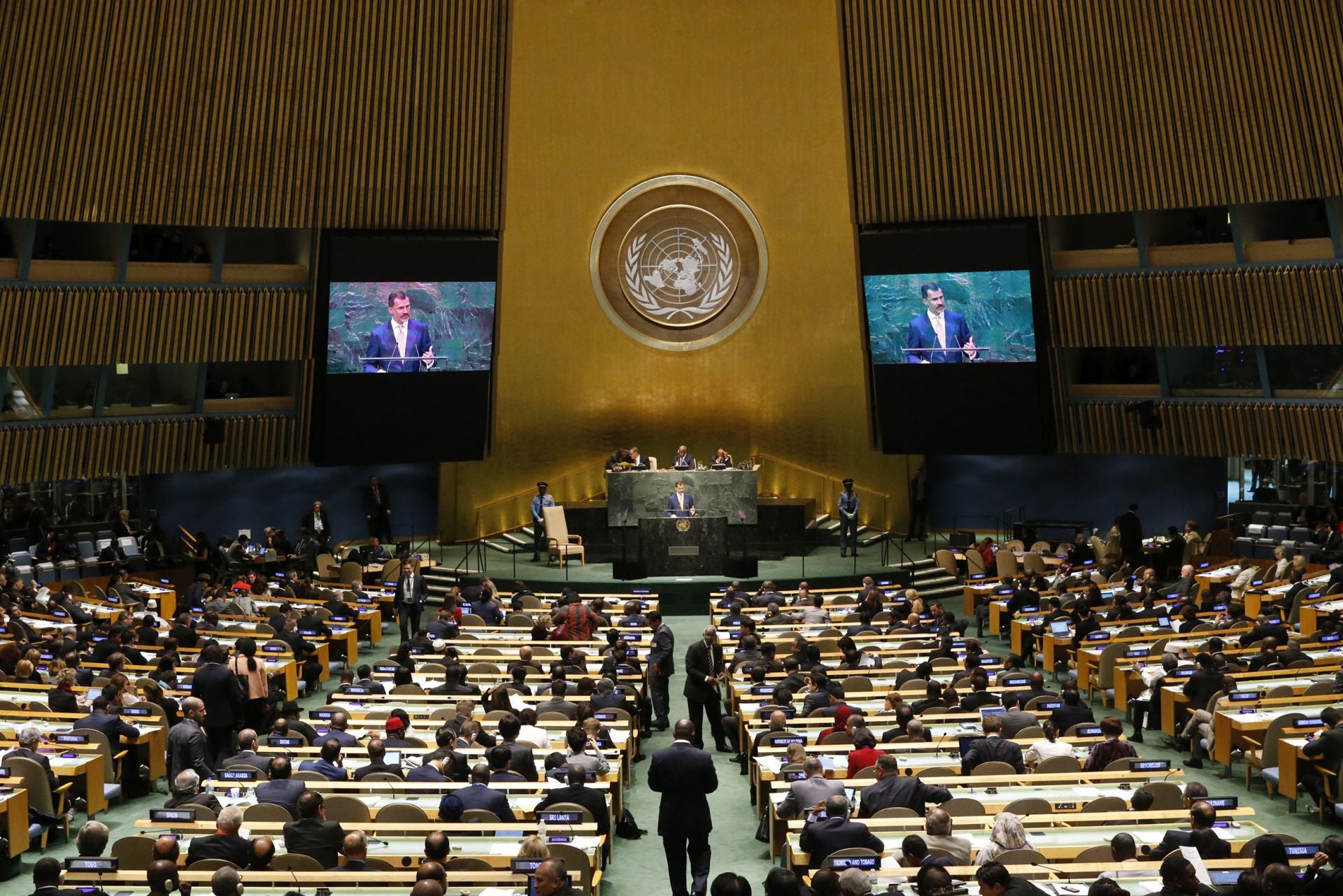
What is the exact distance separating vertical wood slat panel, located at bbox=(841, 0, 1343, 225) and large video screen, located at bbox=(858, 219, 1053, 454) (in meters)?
0.57

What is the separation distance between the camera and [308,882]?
775cm

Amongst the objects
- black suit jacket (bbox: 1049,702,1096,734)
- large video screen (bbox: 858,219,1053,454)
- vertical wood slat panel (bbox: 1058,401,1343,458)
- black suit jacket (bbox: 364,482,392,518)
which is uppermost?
large video screen (bbox: 858,219,1053,454)

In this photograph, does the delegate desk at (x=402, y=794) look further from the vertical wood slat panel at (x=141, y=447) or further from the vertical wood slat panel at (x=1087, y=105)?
the vertical wood slat panel at (x=1087, y=105)

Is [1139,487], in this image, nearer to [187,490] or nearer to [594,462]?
[594,462]

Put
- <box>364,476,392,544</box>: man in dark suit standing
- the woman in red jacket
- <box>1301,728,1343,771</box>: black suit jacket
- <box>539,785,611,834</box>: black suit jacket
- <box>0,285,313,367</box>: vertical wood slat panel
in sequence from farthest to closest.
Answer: <box>364,476,392,544</box>: man in dark suit standing → <box>0,285,313,367</box>: vertical wood slat panel → <box>1301,728,1343,771</box>: black suit jacket → the woman in red jacket → <box>539,785,611,834</box>: black suit jacket

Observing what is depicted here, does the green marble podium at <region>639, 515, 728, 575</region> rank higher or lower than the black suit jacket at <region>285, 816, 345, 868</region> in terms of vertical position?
higher

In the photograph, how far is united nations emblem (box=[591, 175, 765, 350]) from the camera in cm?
2636

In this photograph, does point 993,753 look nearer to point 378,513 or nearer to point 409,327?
point 409,327

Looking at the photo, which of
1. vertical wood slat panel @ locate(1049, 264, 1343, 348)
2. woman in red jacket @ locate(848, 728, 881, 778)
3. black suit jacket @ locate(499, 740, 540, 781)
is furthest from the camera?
vertical wood slat panel @ locate(1049, 264, 1343, 348)

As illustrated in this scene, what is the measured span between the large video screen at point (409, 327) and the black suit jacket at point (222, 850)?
15.3 meters

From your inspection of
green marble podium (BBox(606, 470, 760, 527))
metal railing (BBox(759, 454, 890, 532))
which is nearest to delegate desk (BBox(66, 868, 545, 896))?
green marble podium (BBox(606, 470, 760, 527))

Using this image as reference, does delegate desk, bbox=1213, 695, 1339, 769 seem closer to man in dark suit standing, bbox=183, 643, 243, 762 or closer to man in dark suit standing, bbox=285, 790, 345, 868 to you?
man in dark suit standing, bbox=285, 790, 345, 868

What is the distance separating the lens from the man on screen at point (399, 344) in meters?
22.9

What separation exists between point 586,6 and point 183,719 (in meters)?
17.5
